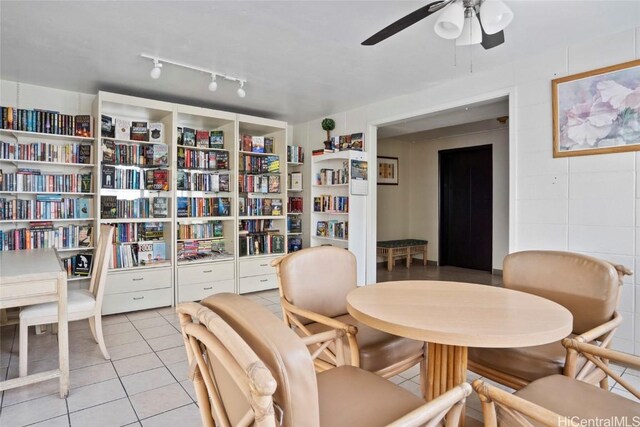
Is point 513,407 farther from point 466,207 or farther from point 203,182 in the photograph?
point 466,207

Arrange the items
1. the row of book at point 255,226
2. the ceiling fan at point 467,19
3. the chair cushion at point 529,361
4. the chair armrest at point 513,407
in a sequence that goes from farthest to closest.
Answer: the row of book at point 255,226 → the ceiling fan at point 467,19 → the chair cushion at point 529,361 → the chair armrest at point 513,407

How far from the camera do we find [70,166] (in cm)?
394

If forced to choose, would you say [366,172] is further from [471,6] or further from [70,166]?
[70,166]

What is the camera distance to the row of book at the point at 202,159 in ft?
14.0

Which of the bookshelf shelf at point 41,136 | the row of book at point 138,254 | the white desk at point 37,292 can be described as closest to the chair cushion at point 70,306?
the white desk at point 37,292

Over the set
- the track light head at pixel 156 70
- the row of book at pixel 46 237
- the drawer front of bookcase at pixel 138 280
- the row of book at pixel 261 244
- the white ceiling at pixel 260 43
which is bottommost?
the drawer front of bookcase at pixel 138 280

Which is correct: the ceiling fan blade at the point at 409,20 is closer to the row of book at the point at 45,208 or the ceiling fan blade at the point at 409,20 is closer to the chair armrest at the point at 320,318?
the chair armrest at the point at 320,318

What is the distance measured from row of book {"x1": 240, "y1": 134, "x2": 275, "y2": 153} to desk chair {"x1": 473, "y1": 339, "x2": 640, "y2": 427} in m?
4.07

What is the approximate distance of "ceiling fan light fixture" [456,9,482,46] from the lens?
2020mm

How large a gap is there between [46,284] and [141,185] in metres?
2.23

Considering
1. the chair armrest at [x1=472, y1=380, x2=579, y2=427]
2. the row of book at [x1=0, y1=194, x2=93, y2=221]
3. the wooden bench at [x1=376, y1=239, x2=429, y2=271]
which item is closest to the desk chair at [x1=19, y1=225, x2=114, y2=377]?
the row of book at [x1=0, y1=194, x2=93, y2=221]

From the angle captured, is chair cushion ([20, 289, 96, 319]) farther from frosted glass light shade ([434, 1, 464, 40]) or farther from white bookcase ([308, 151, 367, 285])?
frosted glass light shade ([434, 1, 464, 40])

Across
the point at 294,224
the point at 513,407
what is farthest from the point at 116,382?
the point at 294,224

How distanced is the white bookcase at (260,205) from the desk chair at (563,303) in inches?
126
